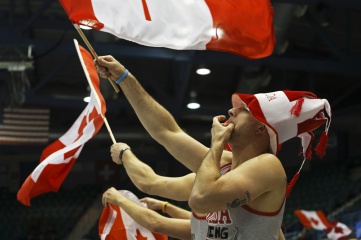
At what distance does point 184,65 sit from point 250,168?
1077 centimetres

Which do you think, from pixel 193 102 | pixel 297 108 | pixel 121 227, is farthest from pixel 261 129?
pixel 193 102

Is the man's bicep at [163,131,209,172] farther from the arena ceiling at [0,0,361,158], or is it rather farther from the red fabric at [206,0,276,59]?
the arena ceiling at [0,0,361,158]

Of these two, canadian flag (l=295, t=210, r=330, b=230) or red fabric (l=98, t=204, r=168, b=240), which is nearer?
red fabric (l=98, t=204, r=168, b=240)

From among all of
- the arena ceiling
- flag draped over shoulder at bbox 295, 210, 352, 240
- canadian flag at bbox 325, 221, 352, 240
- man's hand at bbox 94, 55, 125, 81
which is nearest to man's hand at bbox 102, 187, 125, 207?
man's hand at bbox 94, 55, 125, 81

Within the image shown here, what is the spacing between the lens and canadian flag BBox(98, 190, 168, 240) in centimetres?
427

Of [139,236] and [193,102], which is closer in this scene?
[139,236]

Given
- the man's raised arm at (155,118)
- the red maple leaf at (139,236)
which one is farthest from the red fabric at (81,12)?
the red maple leaf at (139,236)

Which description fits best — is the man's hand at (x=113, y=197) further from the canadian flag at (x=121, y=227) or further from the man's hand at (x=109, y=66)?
the man's hand at (x=109, y=66)

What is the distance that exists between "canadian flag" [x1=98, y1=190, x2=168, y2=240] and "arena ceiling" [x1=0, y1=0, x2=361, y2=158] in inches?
286

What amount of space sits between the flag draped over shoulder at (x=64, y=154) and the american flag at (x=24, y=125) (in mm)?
8994

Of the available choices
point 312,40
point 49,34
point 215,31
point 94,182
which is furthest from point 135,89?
point 94,182

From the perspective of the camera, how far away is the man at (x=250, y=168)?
10.0 feet

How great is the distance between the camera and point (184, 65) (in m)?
13.8

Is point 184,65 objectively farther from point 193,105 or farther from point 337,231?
point 337,231
